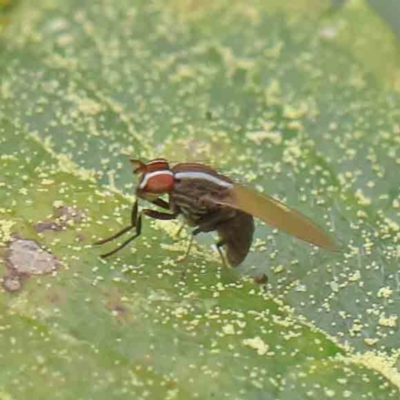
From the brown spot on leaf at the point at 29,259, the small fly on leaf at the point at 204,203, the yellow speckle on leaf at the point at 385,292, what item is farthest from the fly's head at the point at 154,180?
the yellow speckle on leaf at the point at 385,292

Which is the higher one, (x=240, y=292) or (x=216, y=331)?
(x=240, y=292)

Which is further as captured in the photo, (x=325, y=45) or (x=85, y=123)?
(x=325, y=45)

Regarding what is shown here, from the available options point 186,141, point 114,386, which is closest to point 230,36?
point 186,141

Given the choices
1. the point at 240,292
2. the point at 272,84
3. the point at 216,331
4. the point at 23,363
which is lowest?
Answer: the point at 23,363

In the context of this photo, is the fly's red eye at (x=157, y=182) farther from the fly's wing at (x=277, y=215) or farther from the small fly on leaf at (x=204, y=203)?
the fly's wing at (x=277, y=215)

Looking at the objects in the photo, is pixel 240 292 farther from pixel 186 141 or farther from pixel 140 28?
pixel 140 28
